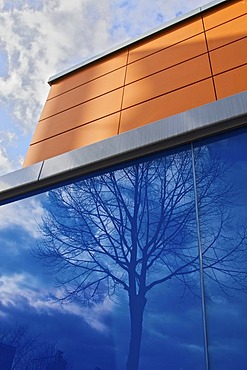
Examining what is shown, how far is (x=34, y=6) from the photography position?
5027mm

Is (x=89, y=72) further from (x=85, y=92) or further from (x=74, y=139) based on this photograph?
(x=74, y=139)

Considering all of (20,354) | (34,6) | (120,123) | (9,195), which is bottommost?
(20,354)

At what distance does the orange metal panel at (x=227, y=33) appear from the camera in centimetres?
301

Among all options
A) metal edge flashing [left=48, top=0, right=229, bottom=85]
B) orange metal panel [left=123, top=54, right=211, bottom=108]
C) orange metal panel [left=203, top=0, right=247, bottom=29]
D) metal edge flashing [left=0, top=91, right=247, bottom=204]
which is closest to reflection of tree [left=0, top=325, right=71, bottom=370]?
metal edge flashing [left=0, top=91, right=247, bottom=204]

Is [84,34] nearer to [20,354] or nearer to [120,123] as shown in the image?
[120,123]

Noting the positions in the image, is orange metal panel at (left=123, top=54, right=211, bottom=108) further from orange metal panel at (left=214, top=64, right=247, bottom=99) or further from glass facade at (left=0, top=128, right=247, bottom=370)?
glass facade at (left=0, top=128, right=247, bottom=370)

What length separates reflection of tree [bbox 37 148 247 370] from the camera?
5.94ft

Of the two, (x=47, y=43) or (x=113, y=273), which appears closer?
(x=113, y=273)

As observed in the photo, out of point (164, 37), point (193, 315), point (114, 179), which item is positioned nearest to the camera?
point (193, 315)

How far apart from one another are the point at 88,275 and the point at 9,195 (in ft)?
4.24

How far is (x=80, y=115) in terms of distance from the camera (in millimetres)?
3447

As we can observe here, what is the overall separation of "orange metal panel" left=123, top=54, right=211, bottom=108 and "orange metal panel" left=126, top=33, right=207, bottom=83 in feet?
0.33

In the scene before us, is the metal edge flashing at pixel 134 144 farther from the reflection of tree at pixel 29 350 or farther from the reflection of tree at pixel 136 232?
the reflection of tree at pixel 29 350

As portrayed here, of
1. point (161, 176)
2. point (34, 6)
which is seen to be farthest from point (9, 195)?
point (34, 6)
